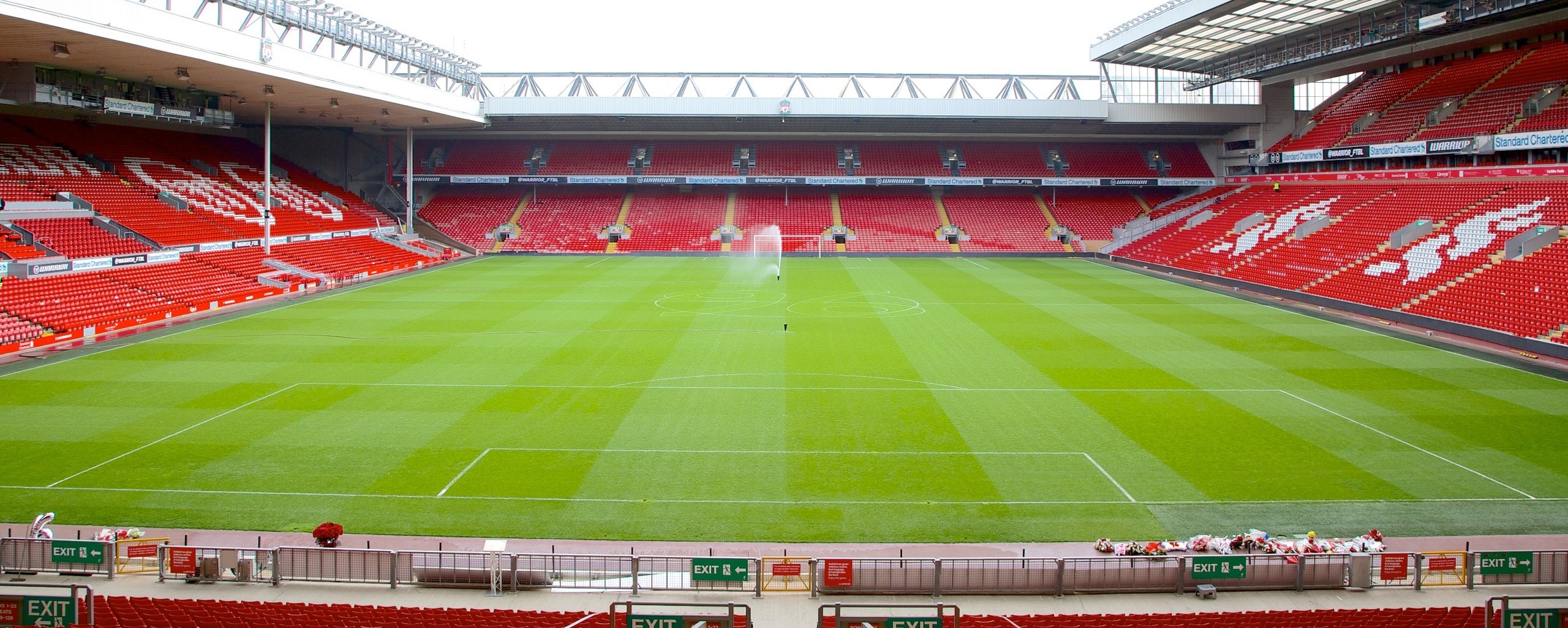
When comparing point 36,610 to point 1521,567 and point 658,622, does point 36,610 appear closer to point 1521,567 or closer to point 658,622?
point 658,622

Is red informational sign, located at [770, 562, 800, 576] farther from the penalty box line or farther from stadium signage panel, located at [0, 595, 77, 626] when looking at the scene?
stadium signage panel, located at [0, 595, 77, 626]

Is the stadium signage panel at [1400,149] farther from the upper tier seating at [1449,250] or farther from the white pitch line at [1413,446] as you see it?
the white pitch line at [1413,446]

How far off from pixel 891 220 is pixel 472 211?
91.3 feet

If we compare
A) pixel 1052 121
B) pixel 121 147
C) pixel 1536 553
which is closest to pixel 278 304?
pixel 121 147

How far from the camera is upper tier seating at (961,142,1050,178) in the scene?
66625mm

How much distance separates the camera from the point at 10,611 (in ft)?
29.1

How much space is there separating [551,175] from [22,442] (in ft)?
164

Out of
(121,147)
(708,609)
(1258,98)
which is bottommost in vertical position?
(708,609)

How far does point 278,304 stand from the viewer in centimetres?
3597

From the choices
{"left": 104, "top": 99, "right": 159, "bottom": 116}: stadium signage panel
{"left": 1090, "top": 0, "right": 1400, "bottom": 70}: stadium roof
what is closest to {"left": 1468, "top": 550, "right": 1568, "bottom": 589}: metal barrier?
{"left": 1090, "top": 0, "right": 1400, "bottom": 70}: stadium roof

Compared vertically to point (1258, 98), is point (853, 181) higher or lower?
lower

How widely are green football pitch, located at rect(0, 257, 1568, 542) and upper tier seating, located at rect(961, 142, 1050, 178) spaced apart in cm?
3545

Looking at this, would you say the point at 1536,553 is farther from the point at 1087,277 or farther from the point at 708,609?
the point at 1087,277

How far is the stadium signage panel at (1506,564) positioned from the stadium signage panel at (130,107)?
42311 mm
